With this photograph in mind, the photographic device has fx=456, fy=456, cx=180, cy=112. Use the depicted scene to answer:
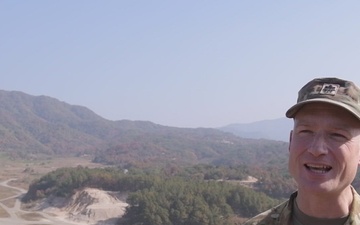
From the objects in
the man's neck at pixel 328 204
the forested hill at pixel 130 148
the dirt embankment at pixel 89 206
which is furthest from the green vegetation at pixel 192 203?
the forested hill at pixel 130 148

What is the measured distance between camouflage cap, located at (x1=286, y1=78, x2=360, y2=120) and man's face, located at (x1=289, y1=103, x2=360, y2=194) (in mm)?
47

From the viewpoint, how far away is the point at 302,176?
2340mm

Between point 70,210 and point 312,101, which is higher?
point 312,101

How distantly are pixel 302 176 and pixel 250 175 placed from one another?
194 ft

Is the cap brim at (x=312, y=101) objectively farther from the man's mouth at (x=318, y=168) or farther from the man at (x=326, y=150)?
the man's mouth at (x=318, y=168)

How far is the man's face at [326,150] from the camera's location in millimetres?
2268

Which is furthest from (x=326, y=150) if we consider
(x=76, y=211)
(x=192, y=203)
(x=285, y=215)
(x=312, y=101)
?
(x=76, y=211)

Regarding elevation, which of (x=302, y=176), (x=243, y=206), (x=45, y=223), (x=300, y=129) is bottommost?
(x=45, y=223)

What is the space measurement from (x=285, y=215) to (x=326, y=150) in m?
0.49

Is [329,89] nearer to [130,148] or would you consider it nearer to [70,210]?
[70,210]

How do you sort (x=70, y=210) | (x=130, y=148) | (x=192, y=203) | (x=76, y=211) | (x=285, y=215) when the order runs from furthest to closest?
1. (x=130, y=148)
2. (x=70, y=210)
3. (x=76, y=211)
4. (x=192, y=203)
5. (x=285, y=215)

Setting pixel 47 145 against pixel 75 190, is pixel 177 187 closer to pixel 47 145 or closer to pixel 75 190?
pixel 75 190

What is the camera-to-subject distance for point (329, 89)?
232 cm

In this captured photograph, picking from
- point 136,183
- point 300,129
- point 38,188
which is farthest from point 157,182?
point 300,129
